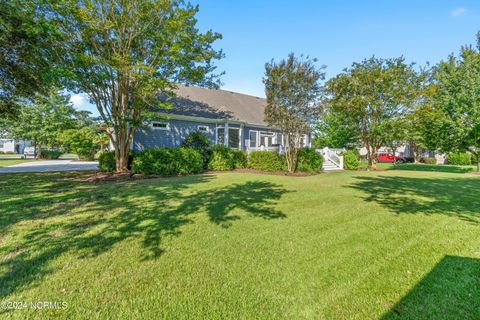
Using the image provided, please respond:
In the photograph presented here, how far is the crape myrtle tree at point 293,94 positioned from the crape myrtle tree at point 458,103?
10.1 m

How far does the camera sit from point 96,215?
4.57 m

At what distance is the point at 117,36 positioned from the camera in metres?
9.40

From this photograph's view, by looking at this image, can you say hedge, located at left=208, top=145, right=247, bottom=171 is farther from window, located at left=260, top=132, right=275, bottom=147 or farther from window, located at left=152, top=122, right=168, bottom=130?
window, located at left=260, top=132, right=275, bottom=147

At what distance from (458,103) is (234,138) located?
52.2 ft

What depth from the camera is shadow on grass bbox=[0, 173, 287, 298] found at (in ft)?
9.62

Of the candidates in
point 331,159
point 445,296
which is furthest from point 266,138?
point 445,296

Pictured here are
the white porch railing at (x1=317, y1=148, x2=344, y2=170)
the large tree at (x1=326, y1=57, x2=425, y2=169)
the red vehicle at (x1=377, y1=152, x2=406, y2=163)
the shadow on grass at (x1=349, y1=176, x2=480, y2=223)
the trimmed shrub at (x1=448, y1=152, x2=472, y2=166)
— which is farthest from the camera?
the red vehicle at (x1=377, y1=152, x2=406, y2=163)

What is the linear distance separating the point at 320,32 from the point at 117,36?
9738 mm

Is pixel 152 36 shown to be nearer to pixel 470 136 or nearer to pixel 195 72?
pixel 195 72

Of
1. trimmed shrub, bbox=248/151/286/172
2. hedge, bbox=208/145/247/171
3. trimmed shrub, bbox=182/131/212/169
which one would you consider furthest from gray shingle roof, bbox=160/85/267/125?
trimmed shrub, bbox=248/151/286/172

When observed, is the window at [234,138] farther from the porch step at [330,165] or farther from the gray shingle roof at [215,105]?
the porch step at [330,165]

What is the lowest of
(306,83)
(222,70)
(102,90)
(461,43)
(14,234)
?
(14,234)

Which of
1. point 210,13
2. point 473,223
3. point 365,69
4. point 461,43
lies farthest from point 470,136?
point 210,13

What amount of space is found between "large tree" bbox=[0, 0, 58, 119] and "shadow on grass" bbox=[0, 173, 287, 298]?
4742 millimetres
